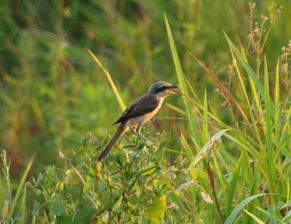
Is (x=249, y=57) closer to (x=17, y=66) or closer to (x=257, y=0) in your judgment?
(x=257, y=0)

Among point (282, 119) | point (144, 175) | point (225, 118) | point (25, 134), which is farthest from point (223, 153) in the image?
point (25, 134)

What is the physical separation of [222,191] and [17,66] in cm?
593

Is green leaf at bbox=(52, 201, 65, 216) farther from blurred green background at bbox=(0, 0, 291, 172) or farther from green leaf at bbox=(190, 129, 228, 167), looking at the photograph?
blurred green background at bbox=(0, 0, 291, 172)

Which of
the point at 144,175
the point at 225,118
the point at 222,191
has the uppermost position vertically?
the point at 144,175

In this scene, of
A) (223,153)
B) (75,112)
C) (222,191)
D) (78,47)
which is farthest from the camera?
(78,47)

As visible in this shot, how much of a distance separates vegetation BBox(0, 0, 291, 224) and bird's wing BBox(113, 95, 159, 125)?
92mm

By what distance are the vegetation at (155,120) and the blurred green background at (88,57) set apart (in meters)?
0.01

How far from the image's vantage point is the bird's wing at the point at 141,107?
581 centimetres

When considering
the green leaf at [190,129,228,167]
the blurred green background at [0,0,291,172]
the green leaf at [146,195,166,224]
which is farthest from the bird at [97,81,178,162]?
the blurred green background at [0,0,291,172]

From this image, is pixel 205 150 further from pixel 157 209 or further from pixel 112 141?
pixel 112 141

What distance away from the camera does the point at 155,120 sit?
8.47 m

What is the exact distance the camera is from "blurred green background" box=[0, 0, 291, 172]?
344 inches

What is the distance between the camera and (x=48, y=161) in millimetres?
8625

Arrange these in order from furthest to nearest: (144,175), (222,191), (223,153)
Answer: (223,153) → (222,191) → (144,175)
